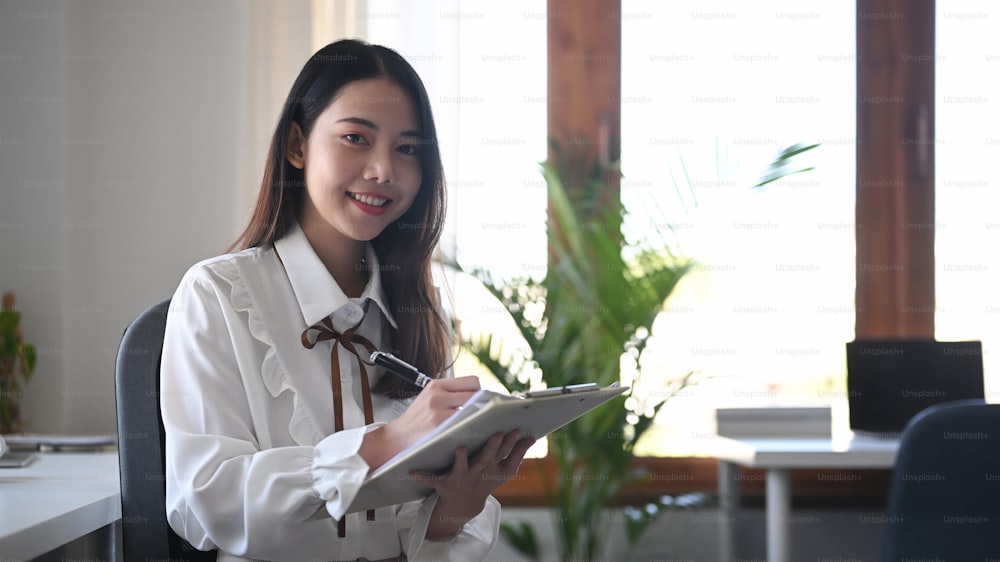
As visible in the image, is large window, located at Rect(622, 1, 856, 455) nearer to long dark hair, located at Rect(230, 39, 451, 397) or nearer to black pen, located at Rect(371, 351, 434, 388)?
long dark hair, located at Rect(230, 39, 451, 397)

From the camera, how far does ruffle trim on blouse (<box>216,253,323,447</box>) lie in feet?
4.35

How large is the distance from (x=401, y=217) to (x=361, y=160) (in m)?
0.18

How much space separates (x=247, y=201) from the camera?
116 inches

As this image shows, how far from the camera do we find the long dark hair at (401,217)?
1.49 metres

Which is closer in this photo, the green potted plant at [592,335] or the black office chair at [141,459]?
the black office chair at [141,459]

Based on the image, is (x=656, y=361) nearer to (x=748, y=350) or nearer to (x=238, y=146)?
(x=748, y=350)

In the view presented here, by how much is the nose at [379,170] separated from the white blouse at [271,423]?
15 centimetres

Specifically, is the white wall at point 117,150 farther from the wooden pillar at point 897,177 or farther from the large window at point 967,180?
the large window at point 967,180

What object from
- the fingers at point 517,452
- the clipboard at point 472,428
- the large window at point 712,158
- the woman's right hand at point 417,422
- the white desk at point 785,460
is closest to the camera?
the clipboard at point 472,428

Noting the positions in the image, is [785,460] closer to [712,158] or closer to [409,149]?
[712,158]

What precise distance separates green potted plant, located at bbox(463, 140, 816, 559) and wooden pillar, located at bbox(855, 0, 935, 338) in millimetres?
623

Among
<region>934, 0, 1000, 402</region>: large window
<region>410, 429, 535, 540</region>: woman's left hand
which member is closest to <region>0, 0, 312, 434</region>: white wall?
<region>410, 429, 535, 540</region>: woman's left hand

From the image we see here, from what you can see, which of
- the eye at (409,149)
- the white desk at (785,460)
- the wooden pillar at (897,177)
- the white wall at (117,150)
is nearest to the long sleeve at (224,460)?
the eye at (409,149)

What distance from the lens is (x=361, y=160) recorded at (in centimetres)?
145
